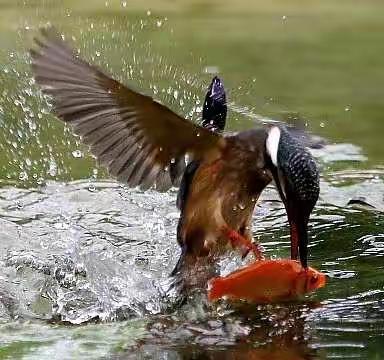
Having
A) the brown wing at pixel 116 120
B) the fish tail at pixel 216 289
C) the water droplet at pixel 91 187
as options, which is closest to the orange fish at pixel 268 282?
the fish tail at pixel 216 289

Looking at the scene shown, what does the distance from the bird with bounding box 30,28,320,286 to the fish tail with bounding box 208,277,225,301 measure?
0.37 m

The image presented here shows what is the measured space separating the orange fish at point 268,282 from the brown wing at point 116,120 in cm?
65

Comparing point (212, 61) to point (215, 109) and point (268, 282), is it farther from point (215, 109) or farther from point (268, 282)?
point (268, 282)

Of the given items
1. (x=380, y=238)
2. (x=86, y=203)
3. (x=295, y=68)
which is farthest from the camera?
(x=295, y=68)

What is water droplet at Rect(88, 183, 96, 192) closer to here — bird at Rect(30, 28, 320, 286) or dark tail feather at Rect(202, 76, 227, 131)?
dark tail feather at Rect(202, 76, 227, 131)

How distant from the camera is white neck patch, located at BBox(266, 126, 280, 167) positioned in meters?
5.02

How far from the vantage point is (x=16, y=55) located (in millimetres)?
9992

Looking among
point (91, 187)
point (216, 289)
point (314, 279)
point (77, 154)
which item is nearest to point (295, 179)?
point (314, 279)

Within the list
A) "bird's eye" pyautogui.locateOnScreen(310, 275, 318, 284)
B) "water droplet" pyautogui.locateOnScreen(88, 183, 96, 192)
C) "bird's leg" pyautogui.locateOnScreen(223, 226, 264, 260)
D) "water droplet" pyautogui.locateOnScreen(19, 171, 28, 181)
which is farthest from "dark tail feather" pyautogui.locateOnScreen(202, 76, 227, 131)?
"water droplet" pyautogui.locateOnScreen(19, 171, 28, 181)

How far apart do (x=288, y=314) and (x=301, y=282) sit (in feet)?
0.51

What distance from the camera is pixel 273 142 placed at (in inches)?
200

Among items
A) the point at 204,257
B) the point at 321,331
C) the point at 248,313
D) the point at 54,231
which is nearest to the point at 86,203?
the point at 54,231

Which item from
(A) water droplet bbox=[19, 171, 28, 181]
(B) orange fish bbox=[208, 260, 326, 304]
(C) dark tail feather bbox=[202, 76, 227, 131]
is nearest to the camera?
(B) orange fish bbox=[208, 260, 326, 304]

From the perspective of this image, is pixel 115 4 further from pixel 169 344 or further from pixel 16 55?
pixel 169 344
